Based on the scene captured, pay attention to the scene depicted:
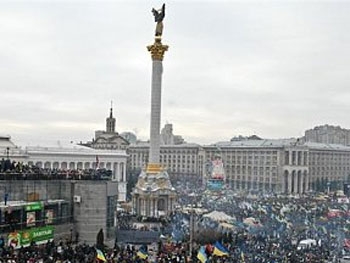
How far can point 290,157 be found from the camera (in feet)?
336

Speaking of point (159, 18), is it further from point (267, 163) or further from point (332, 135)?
point (332, 135)

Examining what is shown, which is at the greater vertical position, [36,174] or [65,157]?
[65,157]

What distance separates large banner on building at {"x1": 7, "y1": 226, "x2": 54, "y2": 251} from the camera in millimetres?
24859

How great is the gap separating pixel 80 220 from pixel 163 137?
453 ft

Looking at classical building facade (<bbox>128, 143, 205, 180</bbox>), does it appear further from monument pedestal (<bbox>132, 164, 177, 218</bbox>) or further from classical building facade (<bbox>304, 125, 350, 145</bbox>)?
monument pedestal (<bbox>132, 164, 177, 218</bbox>)

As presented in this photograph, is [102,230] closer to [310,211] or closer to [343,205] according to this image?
[310,211]

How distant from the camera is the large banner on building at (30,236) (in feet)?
81.6

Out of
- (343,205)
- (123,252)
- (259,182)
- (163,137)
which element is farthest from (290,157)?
(123,252)

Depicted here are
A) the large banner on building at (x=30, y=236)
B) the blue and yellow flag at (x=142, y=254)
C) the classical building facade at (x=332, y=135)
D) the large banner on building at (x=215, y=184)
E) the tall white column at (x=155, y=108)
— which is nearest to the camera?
the blue and yellow flag at (x=142, y=254)

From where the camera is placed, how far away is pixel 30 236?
2611 cm

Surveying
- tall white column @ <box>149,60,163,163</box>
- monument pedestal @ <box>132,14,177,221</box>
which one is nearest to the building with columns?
monument pedestal @ <box>132,14,177,221</box>

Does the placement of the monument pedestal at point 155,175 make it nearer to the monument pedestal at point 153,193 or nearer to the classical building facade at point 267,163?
the monument pedestal at point 153,193

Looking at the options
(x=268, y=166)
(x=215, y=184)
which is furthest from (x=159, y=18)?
(x=268, y=166)

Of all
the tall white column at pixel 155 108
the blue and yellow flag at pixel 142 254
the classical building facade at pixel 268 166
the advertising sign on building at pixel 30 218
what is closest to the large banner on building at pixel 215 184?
the tall white column at pixel 155 108
